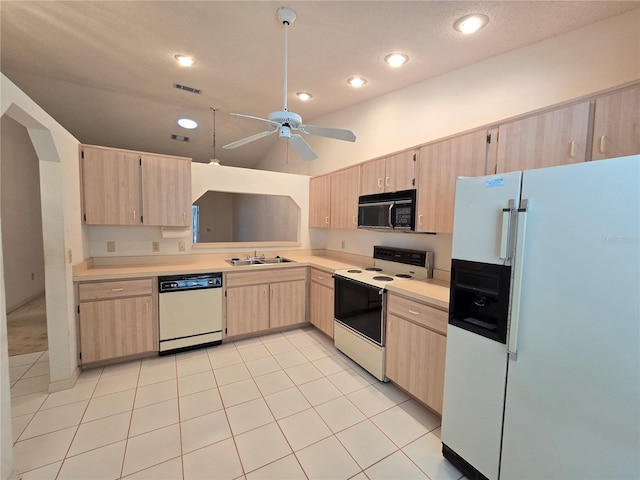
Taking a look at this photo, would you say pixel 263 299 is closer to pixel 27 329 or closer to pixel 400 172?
pixel 400 172

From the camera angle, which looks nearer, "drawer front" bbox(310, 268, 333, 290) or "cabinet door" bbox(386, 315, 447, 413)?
"cabinet door" bbox(386, 315, 447, 413)

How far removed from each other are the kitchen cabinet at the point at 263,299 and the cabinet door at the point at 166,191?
93cm

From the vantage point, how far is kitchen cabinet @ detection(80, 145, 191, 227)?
2766mm

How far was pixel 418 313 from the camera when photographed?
85.0 inches

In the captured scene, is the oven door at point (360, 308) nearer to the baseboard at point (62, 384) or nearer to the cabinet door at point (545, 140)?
the cabinet door at point (545, 140)

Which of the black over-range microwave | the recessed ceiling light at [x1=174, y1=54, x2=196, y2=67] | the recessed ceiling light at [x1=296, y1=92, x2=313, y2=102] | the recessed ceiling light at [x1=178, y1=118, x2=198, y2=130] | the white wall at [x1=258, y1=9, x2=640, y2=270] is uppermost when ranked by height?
the recessed ceiling light at [x1=178, y1=118, x2=198, y2=130]

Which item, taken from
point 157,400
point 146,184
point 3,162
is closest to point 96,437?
point 157,400

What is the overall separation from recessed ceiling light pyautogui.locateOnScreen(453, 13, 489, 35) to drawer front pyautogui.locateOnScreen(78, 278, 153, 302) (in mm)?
3524

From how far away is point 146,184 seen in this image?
3.03m

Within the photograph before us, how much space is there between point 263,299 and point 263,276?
294mm

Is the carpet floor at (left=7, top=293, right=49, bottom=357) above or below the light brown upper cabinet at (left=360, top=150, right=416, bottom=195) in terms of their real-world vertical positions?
below

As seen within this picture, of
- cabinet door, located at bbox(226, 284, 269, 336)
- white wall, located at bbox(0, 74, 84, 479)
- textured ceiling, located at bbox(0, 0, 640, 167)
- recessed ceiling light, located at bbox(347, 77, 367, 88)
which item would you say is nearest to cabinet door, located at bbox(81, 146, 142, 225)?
white wall, located at bbox(0, 74, 84, 479)

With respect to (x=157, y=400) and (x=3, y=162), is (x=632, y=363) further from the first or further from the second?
(x=3, y=162)

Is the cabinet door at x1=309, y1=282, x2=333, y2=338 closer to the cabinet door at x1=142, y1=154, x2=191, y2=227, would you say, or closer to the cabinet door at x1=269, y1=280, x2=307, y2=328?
the cabinet door at x1=269, y1=280, x2=307, y2=328
